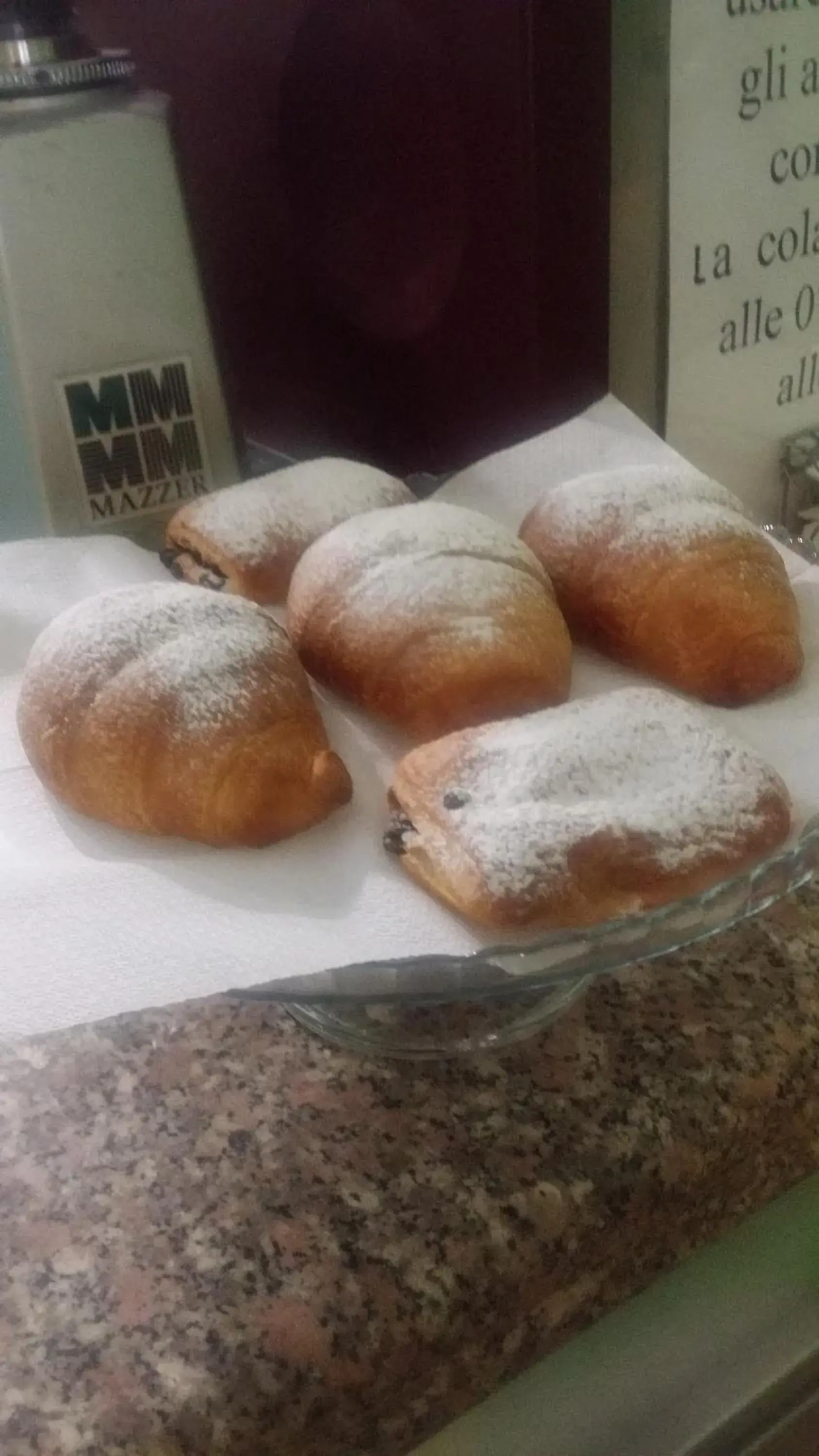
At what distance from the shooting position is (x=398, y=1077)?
44cm

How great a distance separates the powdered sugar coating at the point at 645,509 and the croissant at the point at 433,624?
0.12 ft

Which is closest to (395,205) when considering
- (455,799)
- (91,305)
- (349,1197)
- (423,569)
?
(91,305)

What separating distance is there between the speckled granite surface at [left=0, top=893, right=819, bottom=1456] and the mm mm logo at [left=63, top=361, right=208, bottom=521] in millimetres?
295

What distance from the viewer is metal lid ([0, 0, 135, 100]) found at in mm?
578

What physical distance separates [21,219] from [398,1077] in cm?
44

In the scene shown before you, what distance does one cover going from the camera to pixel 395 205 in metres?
0.65

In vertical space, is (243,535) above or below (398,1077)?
above

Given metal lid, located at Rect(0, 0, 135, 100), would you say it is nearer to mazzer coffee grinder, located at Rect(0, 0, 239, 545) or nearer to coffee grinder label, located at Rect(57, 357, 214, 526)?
mazzer coffee grinder, located at Rect(0, 0, 239, 545)

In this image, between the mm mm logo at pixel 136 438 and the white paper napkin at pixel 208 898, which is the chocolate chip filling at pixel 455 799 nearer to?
the white paper napkin at pixel 208 898

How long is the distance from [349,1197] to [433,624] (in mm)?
202

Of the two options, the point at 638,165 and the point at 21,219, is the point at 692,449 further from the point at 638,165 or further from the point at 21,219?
the point at 21,219

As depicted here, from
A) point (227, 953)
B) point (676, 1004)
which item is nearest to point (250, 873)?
point (227, 953)

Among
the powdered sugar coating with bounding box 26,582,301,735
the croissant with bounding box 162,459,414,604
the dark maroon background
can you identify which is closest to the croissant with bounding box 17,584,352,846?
the powdered sugar coating with bounding box 26,582,301,735

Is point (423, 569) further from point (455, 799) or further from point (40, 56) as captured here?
point (40, 56)
